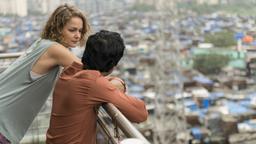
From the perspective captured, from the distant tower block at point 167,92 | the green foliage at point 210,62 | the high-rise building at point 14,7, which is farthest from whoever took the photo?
the green foliage at point 210,62

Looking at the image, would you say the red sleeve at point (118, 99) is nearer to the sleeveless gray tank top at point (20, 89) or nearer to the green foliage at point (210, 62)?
the sleeveless gray tank top at point (20, 89)

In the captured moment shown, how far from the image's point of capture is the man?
1043 mm

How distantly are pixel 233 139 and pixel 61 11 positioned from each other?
913cm

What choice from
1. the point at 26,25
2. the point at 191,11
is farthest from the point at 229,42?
the point at 26,25

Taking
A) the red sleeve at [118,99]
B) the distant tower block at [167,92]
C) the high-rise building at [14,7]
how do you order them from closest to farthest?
the red sleeve at [118,99] < the distant tower block at [167,92] < the high-rise building at [14,7]

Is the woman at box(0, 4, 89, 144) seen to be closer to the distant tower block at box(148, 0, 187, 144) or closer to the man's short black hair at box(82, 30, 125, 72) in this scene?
the man's short black hair at box(82, 30, 125, 72)

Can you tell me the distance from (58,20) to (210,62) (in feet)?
59.7

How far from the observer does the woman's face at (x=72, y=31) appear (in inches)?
49.4

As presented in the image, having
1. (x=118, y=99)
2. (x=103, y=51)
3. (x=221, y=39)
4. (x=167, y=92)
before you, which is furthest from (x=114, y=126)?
(x=221, y=39)

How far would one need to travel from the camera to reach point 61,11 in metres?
1.25

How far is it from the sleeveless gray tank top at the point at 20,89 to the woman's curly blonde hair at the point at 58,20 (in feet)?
Result: 0.09

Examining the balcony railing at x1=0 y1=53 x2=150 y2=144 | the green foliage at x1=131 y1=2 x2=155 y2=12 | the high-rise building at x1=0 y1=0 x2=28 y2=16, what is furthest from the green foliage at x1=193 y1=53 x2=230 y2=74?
the balcony railing at x1=0 y1=53 x2=150 y2=144

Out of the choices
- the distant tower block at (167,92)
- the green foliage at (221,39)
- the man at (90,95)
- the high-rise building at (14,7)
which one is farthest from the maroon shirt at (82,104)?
the green foliage at (221,39)

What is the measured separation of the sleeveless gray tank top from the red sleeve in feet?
0.87
